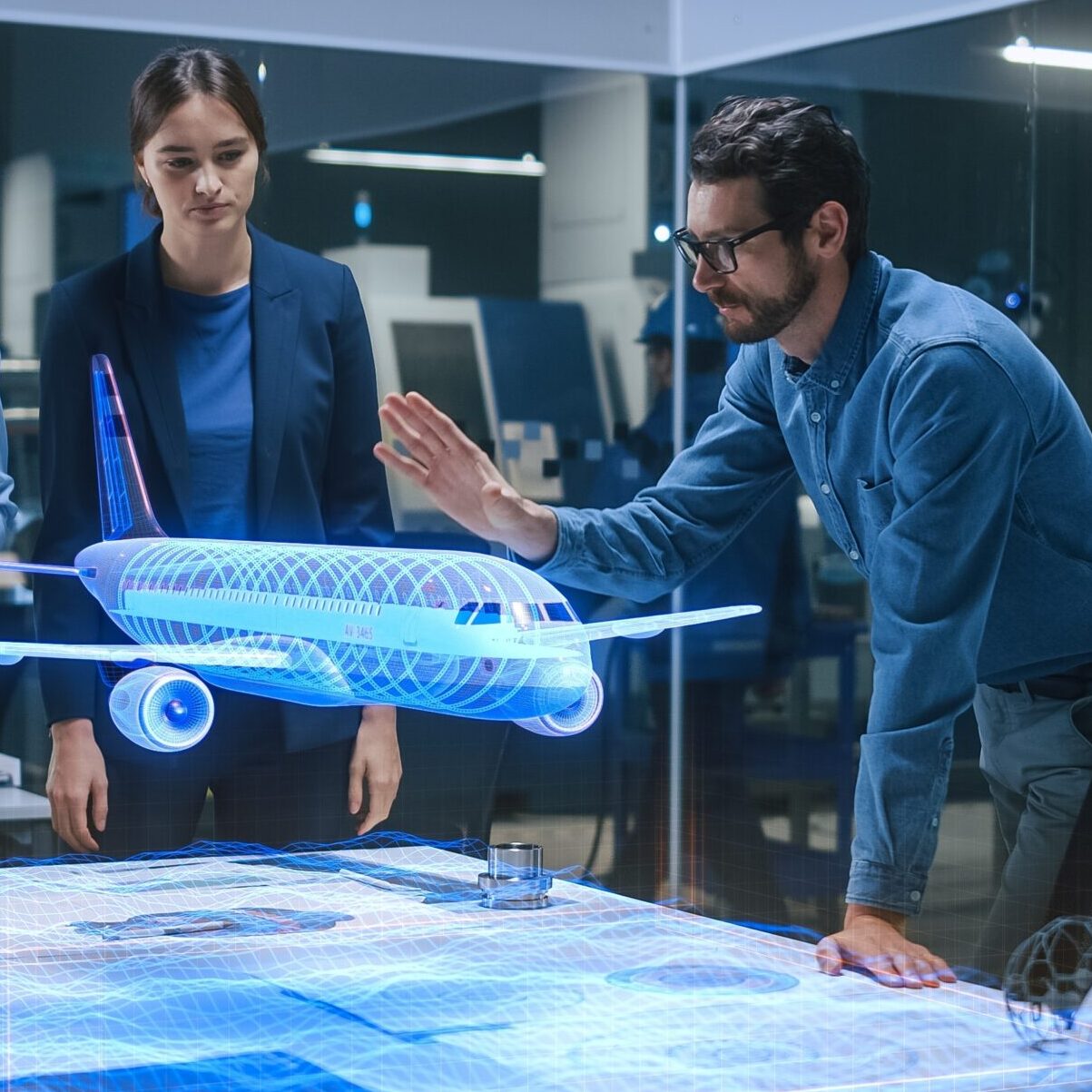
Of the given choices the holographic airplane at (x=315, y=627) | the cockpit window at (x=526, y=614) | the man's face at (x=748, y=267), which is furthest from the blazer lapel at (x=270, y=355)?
the man's face at (x=748, y=267)

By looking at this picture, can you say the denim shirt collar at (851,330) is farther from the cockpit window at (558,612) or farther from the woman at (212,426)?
the woman at (212,426)

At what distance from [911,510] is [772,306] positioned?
0.94 ft

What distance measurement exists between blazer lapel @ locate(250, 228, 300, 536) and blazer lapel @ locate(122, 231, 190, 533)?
10 cm

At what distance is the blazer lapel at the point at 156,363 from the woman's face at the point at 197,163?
8 cm

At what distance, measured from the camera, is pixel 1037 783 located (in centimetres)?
196

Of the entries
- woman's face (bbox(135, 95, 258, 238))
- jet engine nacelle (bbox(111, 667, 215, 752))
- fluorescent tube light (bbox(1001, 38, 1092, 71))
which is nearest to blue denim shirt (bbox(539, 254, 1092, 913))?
jet engine nacelle (bbox(111, 667, 215, 752))

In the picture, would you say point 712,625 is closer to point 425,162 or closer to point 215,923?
point 425,162

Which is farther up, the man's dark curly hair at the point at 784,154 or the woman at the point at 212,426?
the man's dark curly hair at the point at 784,154

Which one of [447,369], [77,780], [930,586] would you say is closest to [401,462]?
[930,586]

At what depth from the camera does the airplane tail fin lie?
2164 millimetres

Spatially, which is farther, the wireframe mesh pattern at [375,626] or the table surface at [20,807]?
the table surface at [20,807]

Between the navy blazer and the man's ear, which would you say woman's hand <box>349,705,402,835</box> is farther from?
the man's ear

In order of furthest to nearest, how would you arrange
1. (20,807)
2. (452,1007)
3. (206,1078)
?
(20,807)
(452,1007)
(206,1078)

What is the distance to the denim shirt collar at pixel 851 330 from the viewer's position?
178 centimetres
